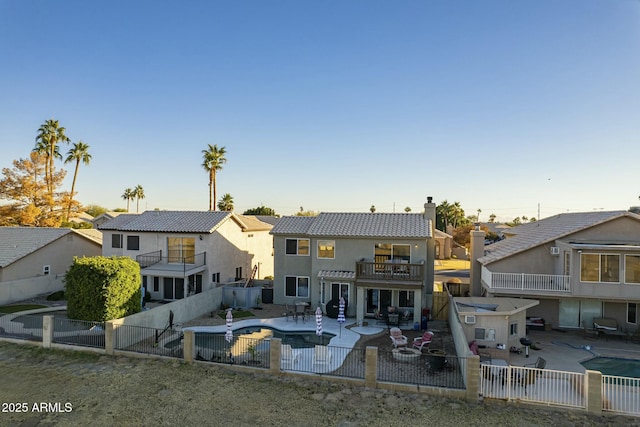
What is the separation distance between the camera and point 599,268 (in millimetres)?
20344

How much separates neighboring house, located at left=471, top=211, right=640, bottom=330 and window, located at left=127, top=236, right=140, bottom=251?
82.3 ft

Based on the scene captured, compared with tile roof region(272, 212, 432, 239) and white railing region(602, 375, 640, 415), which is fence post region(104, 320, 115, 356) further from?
white railing region(602, 375, 640, 415)

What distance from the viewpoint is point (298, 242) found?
27.5 meters

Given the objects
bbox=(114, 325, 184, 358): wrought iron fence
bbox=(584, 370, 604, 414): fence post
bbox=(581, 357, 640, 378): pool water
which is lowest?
bbox=(581, 357, 640, 378): pool water

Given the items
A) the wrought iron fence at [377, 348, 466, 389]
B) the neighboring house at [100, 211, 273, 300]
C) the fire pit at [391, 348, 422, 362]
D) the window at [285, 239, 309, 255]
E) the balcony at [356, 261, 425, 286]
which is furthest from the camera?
the neighboring house at [100, 211, 273, 300]

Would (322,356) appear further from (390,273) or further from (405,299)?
(405,299)

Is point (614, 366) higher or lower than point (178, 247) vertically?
lower

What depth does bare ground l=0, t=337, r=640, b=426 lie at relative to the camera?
473 inches

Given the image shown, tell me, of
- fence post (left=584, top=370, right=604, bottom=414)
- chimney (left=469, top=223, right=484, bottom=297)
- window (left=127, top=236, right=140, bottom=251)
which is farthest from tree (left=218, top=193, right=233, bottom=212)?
fence post (left=584, top=370, right=604, bottom=414)

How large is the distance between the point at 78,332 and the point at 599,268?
26.9m

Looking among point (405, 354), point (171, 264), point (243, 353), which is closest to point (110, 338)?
point (243, 353)

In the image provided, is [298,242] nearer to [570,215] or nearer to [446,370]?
[446,370]

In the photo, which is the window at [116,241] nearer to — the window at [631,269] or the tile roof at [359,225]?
the tile roof at [359,225]

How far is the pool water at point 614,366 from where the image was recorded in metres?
16.0
